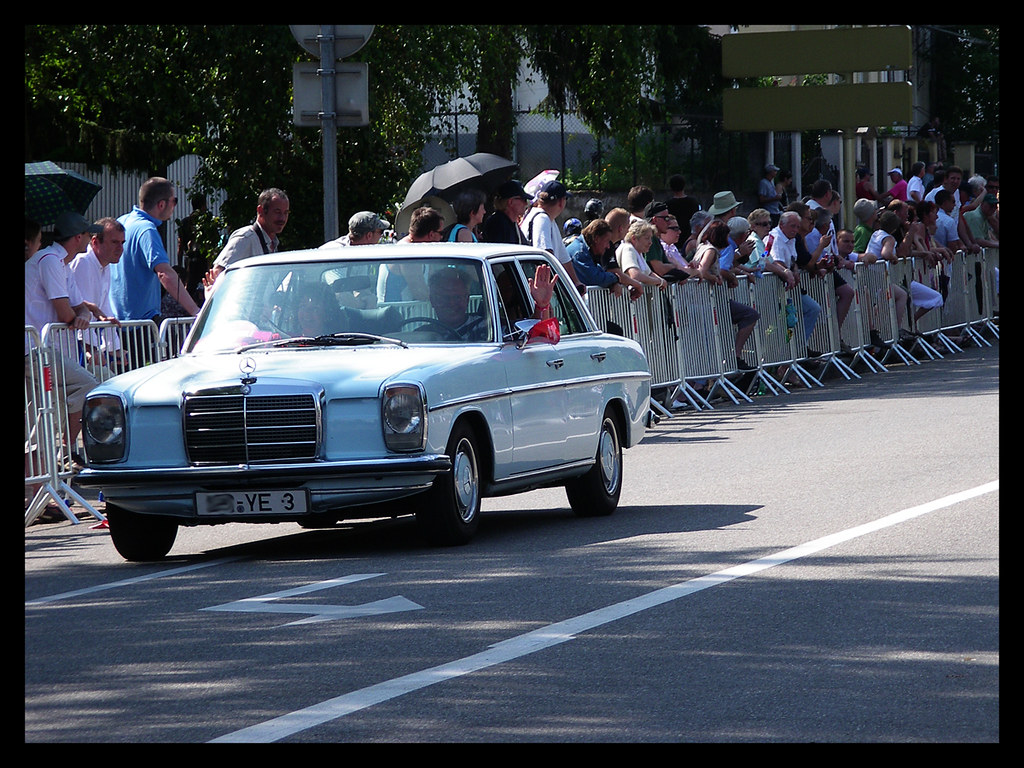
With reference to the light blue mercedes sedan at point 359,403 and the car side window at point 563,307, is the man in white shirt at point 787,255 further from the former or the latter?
the light blue mercedes sedan at point 359,403

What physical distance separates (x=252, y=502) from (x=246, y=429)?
38cm

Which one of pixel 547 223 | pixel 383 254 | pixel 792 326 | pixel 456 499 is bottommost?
pixel 456 499

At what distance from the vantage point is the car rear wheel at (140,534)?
10.1 meters

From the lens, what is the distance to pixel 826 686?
650 centimetres

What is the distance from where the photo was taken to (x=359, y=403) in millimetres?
9641

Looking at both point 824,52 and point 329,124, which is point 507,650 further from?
point 824,52

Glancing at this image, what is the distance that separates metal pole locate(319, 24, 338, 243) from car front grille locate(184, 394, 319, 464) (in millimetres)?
5907

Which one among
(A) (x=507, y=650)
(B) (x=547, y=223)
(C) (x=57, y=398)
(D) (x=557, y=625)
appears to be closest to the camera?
(A) (x=507, y=650)

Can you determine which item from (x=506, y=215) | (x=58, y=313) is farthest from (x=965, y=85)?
(x=58, y=313)

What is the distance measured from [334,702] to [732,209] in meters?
16.0

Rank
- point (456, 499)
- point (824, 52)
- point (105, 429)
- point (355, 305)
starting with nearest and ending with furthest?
1. point (105, 429)
2. point (456, 499)
3. point (355, 305)
4. point (824, 52)

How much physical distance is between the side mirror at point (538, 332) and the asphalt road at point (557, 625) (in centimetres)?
112

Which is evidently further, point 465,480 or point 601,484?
point 601,484

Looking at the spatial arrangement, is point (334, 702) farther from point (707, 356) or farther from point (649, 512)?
point (707, 356)
